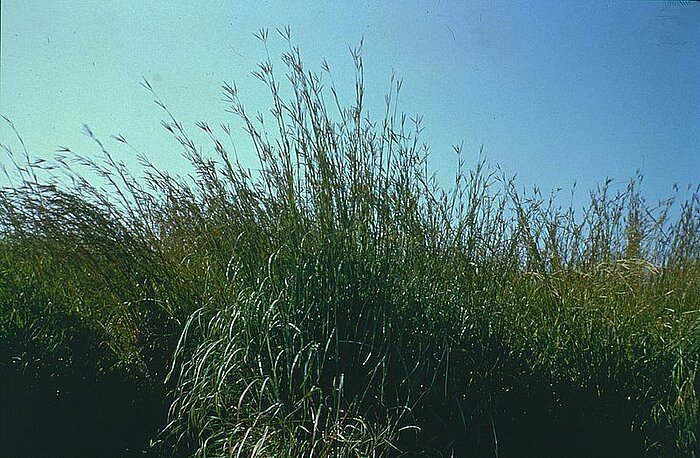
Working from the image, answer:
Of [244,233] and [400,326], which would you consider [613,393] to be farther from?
[244,233]

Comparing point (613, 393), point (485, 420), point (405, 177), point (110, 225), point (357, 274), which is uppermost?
point (405, 177)

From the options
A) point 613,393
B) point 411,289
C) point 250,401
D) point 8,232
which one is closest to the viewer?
point 250,401

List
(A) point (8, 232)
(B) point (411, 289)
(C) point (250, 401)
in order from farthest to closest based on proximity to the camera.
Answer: (A) point (8, 232)
(B) point (411, 289)
(C) point (250, 401)

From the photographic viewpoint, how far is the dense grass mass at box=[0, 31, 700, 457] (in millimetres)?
2432

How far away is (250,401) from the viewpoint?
243cm

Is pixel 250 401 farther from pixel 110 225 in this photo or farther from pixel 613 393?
pixel 613 393

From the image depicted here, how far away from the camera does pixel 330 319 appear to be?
8.11ft

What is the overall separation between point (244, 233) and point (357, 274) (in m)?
0.45

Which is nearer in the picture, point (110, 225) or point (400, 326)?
point (400, 326)

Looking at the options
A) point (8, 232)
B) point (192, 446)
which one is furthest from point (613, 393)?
point (8, 232)

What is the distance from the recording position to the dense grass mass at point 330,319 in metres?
2.43

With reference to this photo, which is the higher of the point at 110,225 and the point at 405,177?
the point at 405,177

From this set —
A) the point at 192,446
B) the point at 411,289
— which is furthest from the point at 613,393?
the point at 192,446

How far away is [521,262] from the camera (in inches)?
121
